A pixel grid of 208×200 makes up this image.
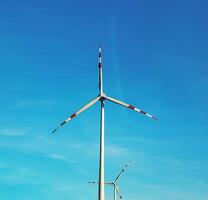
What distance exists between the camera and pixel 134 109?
87.9m

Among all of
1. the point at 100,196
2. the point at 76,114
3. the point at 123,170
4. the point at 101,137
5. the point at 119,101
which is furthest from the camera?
the point at 123,170

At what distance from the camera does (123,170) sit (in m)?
147

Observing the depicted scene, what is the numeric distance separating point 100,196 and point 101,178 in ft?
10.5

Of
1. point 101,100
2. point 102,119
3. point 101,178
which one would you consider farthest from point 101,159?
point 101,100

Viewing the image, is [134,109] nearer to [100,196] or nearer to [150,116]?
[150,116]

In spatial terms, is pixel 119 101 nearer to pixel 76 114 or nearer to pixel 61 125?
pixel 76 114

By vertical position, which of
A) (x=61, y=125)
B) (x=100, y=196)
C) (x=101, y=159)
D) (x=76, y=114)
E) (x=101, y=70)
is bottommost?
(x=100, y=196)

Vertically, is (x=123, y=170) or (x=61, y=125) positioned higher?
(x=123, y=170)

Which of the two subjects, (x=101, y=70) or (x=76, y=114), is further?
(x=101, y=70)

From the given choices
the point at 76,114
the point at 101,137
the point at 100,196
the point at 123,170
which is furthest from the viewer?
the point at 123,170

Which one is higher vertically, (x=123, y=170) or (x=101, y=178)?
(x=123, y=170)

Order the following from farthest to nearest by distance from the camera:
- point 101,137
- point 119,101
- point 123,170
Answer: point 123,170 → point 119,101 → point 101,137

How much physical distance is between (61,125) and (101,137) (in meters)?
7.46

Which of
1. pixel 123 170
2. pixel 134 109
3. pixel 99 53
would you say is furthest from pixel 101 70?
pixel 123 170
